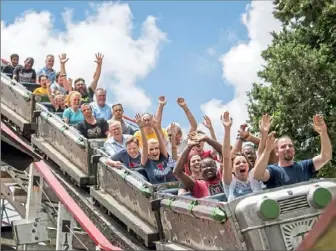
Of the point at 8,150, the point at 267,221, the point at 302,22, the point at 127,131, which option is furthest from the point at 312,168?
the point at 302,22

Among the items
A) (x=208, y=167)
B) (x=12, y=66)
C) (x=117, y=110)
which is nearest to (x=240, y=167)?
(x=208, y=167)

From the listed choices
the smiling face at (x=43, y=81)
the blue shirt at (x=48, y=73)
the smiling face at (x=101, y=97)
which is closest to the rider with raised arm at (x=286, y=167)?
the smiling face at (x=101, y=97)

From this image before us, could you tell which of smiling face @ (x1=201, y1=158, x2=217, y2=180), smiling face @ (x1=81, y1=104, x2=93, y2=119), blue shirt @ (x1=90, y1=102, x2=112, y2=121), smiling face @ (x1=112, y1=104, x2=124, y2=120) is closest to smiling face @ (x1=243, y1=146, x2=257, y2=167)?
smiling face @ (x1=201, y1=158, x2=217, y2=180)

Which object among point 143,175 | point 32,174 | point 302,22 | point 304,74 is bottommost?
point 143,175

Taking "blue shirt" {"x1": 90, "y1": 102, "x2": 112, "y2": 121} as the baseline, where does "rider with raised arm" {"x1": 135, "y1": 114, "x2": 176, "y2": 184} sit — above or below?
below

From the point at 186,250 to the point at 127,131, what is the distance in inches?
155

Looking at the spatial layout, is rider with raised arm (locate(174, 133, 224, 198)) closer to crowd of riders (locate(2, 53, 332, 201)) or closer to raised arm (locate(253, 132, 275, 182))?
crowd of riders (locate(2, 53, 332, 201))

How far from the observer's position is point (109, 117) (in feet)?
30.3

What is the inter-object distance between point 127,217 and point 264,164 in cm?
228

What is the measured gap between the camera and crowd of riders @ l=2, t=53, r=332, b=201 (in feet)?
16.9

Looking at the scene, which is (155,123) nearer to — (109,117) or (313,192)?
(109,117)

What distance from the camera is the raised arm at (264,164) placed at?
488 centimetres

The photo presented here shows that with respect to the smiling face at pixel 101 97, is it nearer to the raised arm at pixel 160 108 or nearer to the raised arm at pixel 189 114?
the raised arm at pixel 160 108

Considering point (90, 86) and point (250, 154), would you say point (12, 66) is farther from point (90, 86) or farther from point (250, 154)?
point (250, 154)
